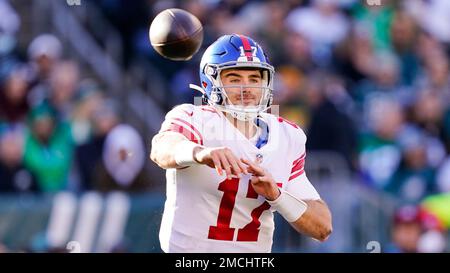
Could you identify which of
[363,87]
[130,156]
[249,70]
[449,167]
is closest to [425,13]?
[363,87]

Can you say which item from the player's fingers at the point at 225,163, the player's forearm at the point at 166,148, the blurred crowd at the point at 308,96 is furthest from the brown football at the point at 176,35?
the blurred crowd at the point at 308,96

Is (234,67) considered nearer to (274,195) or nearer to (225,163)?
(274,195)

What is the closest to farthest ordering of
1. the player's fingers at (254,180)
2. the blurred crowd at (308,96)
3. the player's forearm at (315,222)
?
the player's fingers at (254,180) → the player's forearm at (315,222) → the blurred crowd at (308,96)

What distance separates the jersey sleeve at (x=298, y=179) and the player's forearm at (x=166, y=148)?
2.09 ft

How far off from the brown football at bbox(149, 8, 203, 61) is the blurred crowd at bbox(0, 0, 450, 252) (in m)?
2.66

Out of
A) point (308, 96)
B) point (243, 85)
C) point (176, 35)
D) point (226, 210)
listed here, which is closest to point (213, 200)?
point (226, 210)

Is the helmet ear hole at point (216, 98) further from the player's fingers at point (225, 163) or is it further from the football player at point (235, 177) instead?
the player's fingers at point (225, 163)

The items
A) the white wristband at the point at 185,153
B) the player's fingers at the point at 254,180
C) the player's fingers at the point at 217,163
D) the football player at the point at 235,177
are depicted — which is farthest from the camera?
the football player at the point at 235,177

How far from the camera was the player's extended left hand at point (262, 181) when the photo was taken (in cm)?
475

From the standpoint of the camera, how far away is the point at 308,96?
974cm

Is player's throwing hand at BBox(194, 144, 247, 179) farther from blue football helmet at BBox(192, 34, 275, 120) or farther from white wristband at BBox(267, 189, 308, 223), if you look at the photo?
blue football helmet at BBox(192, 34, 275, 120)

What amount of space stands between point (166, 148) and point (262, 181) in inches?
17.1

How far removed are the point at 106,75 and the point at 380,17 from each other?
2.61m

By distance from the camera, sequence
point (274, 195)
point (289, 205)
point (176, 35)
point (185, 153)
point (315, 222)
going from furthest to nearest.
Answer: point (176, 35) < point (315, 222) < point (289, 205) < point (274, 195) < point (185, 153)
